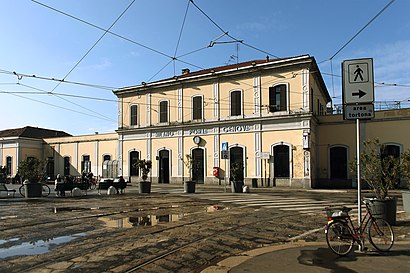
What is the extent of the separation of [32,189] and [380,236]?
1868cm

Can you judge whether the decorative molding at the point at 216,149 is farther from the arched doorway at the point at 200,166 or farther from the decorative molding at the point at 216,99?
the decorative molding at the point at 216,99

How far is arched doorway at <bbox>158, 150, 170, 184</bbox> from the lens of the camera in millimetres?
37750

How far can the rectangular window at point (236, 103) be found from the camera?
33594 mm

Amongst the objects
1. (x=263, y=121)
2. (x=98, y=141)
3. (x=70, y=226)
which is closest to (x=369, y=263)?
(x=70, y=226)

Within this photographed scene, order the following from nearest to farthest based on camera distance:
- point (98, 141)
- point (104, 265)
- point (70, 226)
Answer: point (104, 265) → point (70, 226) → point (98, 141)

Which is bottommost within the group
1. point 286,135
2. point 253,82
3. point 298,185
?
point 298,185

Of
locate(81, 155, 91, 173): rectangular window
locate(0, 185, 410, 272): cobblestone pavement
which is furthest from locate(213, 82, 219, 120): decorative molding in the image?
locate(81, 155, 91, 173): rectangular window

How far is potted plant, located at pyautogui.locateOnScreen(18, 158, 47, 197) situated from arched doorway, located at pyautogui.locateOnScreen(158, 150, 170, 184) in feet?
58.9

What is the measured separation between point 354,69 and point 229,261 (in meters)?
Answer: 5.10

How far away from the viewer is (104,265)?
6.29m

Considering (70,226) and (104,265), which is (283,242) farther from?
(70,226)

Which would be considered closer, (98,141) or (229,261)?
(229,261)

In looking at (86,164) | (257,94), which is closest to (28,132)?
(86,164)

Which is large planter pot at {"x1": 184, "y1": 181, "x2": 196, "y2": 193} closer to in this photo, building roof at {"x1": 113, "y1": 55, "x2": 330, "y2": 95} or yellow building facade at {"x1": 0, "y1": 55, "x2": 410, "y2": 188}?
yellow building facade at {"x1": 0, "y1": 55, "x2": 410, "y2": 188}
